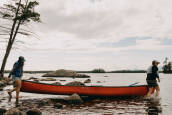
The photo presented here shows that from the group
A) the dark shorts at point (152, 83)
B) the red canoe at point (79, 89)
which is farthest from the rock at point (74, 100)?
the dark shorts at point (152, 83)

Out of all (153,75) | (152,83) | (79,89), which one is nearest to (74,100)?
(79,89)

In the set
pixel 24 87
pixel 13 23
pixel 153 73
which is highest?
pixel 13 23

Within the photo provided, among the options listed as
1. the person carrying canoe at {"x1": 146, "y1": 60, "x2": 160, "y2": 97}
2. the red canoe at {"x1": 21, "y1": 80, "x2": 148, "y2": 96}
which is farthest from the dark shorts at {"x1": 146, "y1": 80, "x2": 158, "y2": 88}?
the red canoe at {"x1": 21, "y1": 80, "x2": 148, "y2": 96}

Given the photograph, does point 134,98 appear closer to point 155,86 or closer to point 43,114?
point 155,86

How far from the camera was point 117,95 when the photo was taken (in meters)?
14.4

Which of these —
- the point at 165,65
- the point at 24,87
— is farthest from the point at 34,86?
the point at 165,65

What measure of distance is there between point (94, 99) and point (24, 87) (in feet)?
15.3

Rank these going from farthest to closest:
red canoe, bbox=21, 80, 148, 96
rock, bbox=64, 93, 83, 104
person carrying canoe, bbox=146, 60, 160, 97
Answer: red canoe, bbox=21, 80, 148, 96 < person carrying canoe, bbox=146, 60, 160, 97 < rock, bbox=64, 93, 83, 104

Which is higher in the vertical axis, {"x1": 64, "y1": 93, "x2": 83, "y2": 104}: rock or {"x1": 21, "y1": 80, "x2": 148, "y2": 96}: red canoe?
{"x1": 21, "y1": 80, "x2": 148, "y2": 96}: red canoe

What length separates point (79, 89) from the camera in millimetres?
14016

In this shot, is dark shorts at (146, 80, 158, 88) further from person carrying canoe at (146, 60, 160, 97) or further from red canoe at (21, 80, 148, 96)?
red canoe at (21, 80, 148, 96)

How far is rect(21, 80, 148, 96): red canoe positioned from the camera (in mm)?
13602

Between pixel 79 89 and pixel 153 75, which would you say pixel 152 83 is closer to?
pixel 153 75

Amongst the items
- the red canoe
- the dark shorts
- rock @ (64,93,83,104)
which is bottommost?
rock @ (64,93,83,104)
